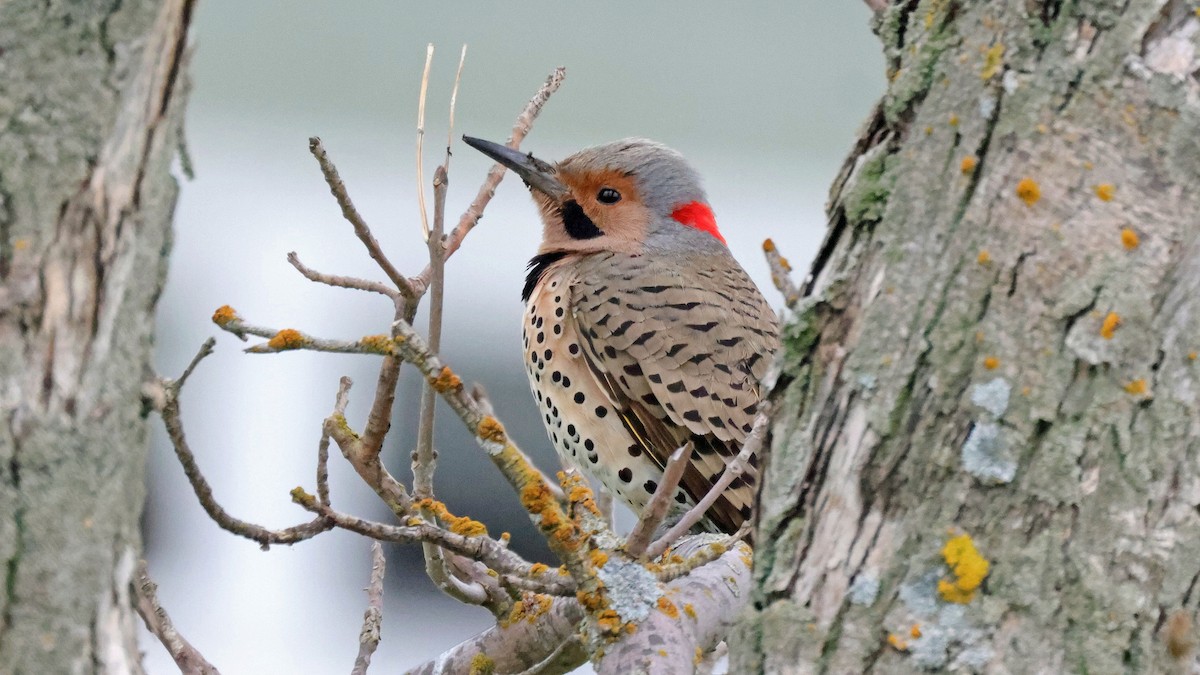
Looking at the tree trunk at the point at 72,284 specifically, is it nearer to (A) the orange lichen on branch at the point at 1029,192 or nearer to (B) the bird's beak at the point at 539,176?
(A) the orange lichen on branch at the point at 1029,192

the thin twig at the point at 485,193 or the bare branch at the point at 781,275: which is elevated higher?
the thin twig at the point at 485,193

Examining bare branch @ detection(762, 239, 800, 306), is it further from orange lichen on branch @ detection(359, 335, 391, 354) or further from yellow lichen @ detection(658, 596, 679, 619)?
yellow lichen @ detection(658, 596, 679, 619)

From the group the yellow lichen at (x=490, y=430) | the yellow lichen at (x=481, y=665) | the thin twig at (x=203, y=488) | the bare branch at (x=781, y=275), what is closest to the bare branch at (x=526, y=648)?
the yellow lichen at (x=481, y=665)

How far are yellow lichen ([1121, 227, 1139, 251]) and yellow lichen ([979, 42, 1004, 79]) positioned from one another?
204 mm

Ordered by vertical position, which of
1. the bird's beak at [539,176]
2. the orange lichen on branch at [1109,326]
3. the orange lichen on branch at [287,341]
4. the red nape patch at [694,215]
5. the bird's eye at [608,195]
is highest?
the bird's beak at [539,176]

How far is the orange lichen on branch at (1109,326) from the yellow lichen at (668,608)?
2.75 feet

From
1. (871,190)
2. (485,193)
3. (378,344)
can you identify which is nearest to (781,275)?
(871,190)

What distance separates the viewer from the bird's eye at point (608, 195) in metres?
3.85

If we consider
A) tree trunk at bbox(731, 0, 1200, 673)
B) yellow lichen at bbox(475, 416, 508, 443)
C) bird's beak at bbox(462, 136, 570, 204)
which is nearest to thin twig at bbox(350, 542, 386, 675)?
yellow lichen at bbox(475, 416, 508, 443)

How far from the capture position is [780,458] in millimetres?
1412

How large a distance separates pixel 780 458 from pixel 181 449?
0.71 metres

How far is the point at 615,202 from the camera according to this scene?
3.86m

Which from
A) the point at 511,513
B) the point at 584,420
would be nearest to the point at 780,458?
the point at 584,420

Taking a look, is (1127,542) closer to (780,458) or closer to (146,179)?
(780,458)
